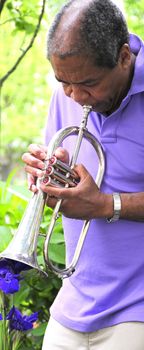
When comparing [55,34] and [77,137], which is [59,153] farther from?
[55,34]

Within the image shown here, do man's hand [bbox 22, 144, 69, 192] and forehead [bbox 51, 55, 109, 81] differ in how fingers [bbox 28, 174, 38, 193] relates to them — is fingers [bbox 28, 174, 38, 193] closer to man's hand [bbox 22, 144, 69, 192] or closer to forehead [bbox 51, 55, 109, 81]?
man's hand [bbox 22, 144, 69, 192]

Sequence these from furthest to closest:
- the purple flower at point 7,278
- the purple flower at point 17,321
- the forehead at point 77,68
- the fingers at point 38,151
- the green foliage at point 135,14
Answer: the green foliage at point 135,14
the purple flower at point 17,321
the purple flower at point 7,278
the fingers at point 38,151
the forehead at point 77,68

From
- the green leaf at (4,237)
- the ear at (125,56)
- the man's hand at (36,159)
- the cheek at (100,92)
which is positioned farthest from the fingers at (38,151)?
the green leaf at (4,237)

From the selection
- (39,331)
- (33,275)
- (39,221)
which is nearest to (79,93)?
(39,221)

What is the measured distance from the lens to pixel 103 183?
232 centimetres

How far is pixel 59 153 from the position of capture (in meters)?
2.28

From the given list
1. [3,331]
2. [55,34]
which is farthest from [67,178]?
[3,331]

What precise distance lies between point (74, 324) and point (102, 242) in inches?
11.2

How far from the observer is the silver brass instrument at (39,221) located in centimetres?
222

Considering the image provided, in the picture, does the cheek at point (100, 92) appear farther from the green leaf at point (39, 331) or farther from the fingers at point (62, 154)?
the green leaf at point (39, 331)

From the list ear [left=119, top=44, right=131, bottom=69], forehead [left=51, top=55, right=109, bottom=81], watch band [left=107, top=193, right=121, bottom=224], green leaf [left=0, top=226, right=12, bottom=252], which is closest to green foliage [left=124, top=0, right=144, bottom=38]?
green leaf [left=0, top=226, right=12, bottom=252]

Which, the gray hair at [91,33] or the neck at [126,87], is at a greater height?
the gray hair at [91,33]

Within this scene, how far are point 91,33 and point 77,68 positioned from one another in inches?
4.4

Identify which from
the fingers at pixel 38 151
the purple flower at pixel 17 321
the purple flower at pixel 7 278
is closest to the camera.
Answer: the fingers at pixel 38 151
